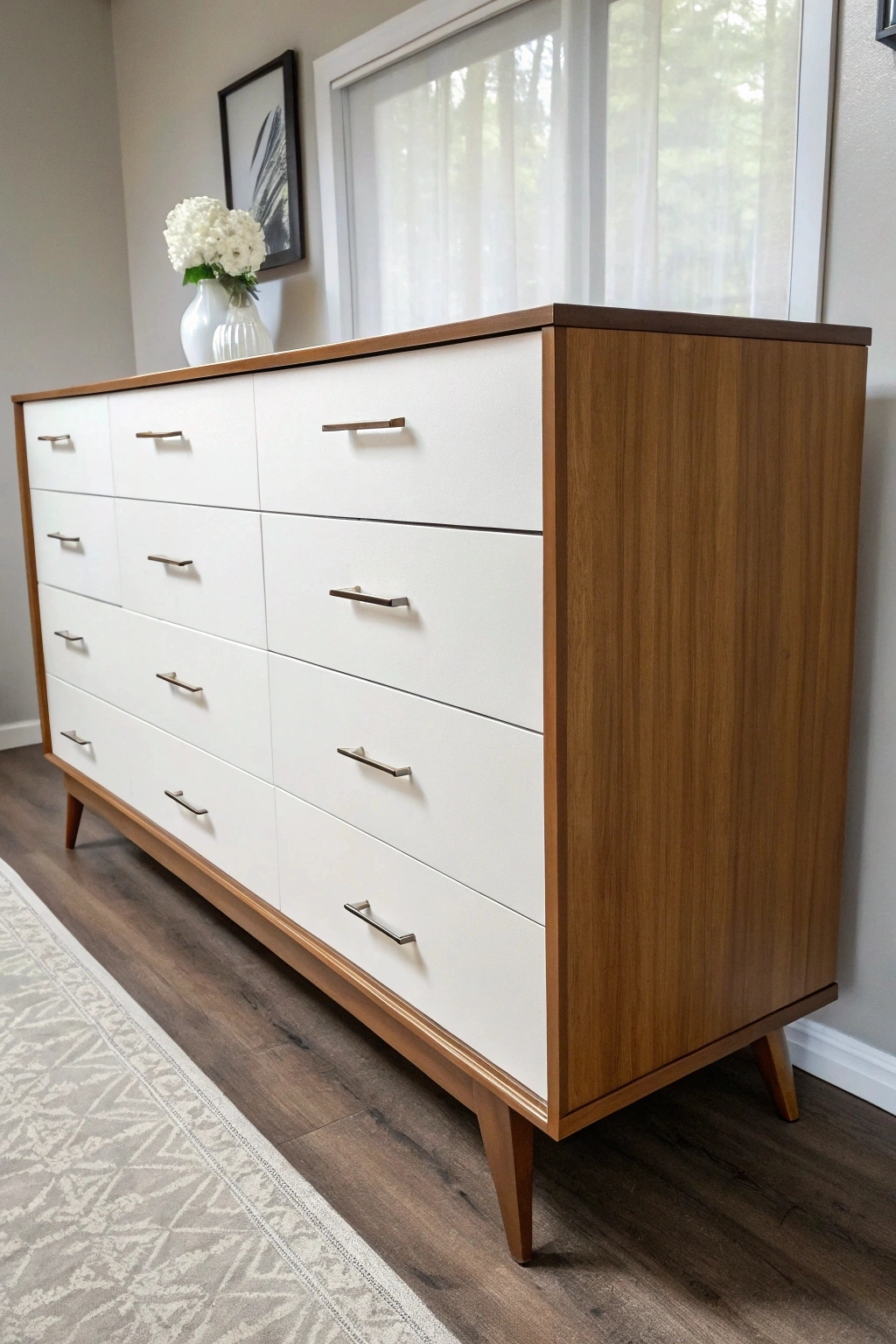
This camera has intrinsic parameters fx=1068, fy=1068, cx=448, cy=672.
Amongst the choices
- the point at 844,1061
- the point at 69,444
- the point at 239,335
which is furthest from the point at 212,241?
the point at 844,1061

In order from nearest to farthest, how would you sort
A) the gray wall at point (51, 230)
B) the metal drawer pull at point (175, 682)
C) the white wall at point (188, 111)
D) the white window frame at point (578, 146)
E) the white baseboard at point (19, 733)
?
1. the white window frame at point (578, 146)
2. the metal drawer pull at point (175, 682)
3. the white wall at point (188, 111)
4. the gray wall at point (51, 230)
5. the white baseboard at point (19, 733)

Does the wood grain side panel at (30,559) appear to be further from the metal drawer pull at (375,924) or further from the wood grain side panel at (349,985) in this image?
the metal drawer pull at (375,924)

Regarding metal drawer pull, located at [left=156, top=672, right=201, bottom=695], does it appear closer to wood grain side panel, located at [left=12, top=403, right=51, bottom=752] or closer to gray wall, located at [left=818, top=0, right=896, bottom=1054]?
wood grain side panel, located at [left=12, top=403, right=51, bottom=752]

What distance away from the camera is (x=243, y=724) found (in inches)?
65.2

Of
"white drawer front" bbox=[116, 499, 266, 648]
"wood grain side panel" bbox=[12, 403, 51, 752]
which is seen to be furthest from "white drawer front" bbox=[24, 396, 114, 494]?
"white drawer front" bbox=[116, 499, 266, 648]

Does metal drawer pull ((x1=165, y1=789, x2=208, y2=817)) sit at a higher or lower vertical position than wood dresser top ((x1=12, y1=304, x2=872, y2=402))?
lower

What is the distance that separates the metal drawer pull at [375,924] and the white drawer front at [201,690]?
29 cm

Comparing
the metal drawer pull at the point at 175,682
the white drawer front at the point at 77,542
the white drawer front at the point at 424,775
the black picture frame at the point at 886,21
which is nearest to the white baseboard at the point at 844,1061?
the white drawer front at the point at 424,775

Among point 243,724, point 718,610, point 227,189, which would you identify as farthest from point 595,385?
point 227,189

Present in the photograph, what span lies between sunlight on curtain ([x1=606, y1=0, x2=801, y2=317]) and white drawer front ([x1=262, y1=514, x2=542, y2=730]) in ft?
2.24

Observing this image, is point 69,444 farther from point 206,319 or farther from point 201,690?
point 201,690

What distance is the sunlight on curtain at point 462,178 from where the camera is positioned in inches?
71.9

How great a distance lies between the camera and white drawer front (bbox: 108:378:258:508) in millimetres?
1532

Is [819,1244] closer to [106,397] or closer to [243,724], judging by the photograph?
[243,724]
